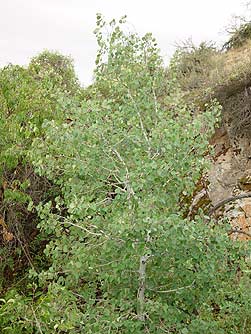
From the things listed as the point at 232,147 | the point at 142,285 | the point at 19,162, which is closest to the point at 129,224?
the point at 142,285

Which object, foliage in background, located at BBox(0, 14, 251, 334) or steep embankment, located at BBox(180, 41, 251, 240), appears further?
steep embankment, located at BBox(180, 41, 251, 240)

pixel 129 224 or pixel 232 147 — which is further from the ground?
pixel 129 224

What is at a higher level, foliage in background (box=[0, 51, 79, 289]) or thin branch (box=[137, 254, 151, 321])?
foliage in background (box=[0, 51, 79, 289])

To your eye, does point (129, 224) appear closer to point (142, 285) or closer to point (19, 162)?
point (142, 285)

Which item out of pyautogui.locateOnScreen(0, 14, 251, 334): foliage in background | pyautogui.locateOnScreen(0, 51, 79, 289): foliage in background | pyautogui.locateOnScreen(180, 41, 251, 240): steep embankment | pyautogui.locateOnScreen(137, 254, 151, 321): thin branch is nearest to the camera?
pyautogui.locateOnScreen(0, 14, 251, 334): foliage in background

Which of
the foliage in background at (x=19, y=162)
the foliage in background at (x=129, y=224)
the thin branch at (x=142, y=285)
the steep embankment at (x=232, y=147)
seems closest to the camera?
the foliage in background at (x=129, y=224)

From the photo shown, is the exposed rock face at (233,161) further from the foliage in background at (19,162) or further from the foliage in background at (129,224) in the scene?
the foliage in background at (129,224)

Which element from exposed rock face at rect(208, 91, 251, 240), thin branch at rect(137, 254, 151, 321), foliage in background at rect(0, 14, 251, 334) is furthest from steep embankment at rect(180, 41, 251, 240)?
thin branch at rect(137, 254, 151, 321)

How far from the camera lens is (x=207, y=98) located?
10.6 metres

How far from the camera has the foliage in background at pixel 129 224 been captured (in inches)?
172

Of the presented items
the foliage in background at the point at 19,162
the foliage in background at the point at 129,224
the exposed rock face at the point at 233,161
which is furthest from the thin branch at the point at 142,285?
the exposed rock face at the point at 233,161

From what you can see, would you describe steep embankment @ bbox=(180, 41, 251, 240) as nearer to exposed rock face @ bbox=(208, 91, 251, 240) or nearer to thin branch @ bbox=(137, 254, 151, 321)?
exposed rock face @ bbox=(208, 91, 251, 240)

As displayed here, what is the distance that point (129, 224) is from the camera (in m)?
4.11

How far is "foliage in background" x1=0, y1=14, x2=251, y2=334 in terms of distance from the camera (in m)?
4.37
